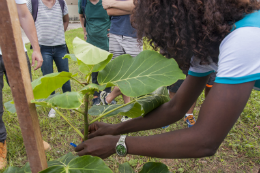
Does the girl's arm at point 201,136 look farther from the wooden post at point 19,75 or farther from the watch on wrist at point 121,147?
the wooden post at point 19,75

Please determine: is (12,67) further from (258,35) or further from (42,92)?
(258,35)

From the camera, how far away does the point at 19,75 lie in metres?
0.55

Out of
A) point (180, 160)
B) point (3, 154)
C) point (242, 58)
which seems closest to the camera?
point (242, 58)

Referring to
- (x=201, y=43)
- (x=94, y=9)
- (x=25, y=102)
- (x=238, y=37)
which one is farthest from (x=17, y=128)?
(x=238, y=37)

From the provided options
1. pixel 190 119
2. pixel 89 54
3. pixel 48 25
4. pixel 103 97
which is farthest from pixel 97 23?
pixel 89 54

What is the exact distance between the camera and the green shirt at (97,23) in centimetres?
282

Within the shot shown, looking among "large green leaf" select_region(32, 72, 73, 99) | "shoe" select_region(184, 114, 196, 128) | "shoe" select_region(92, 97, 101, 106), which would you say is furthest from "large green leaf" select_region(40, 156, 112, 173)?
"shoe" select_region(92, 97, 101, 106)

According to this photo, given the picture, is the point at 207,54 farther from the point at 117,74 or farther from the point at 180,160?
the point at 180,160

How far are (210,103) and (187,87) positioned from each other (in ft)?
1.49

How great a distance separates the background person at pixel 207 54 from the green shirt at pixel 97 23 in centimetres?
201

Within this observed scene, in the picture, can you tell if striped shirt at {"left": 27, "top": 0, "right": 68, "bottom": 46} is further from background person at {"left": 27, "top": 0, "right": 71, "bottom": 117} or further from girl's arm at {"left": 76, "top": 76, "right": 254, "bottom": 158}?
girl's arm at {"left": 76, "top": 76, "right": 254, "bottom": 158}

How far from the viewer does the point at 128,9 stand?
86.6 inches

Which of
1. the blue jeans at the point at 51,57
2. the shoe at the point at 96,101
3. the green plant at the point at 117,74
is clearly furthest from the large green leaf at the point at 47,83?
the shoe at the point at 96,101

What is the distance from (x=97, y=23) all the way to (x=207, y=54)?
230 centimetres
